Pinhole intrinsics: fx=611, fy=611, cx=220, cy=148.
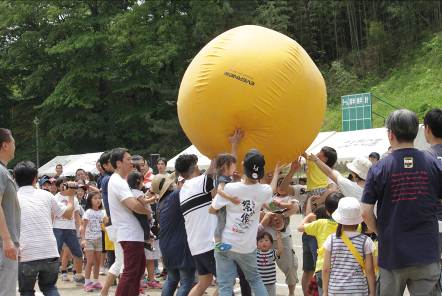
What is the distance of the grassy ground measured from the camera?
29.8m

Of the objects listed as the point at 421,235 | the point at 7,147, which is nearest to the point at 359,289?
the point at 421,235

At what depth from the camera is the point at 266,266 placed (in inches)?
256

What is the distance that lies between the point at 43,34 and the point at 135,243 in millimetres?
31395

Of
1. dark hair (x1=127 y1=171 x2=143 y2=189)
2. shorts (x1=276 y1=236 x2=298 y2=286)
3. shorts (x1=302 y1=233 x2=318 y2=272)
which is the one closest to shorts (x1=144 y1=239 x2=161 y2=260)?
dark hair (x1=127 y1=171 x2=143 y2=189)

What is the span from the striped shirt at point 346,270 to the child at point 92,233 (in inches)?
197

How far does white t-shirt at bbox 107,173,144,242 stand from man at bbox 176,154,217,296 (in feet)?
2.59

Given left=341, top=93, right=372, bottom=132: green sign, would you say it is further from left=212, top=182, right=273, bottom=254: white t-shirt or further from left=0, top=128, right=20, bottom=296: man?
left=0, top=128, right=20, bottom=296: man

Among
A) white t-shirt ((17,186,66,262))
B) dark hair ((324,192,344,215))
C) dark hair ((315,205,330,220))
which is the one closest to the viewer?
dark hair ((324,192,344,215))

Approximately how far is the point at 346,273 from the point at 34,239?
3.03m

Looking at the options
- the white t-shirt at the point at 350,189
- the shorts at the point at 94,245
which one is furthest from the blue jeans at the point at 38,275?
the shorts at the point at 94,245

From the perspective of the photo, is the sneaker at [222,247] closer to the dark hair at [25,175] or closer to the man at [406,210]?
the man at [406,210]

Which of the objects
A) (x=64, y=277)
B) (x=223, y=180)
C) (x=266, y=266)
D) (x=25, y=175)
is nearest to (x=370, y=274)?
(x=223, y=180)

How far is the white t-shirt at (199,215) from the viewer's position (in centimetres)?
597

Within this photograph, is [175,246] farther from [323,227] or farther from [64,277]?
[64,277]
